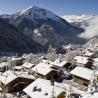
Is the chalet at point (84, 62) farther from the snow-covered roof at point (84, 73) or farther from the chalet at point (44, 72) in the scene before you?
the snow-covered roof at point (84, 73)

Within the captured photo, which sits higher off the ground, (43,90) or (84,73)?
(43,90)

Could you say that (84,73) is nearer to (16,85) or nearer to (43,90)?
(16,85)

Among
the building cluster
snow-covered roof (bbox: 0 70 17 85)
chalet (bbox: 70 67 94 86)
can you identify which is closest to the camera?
the building cluster

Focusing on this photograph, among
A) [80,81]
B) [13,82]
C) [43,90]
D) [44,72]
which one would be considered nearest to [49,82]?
[43,90]

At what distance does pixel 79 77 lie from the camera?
233 feet

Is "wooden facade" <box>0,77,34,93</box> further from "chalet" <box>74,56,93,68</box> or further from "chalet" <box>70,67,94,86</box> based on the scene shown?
"chalet" <box>74,56,93,68</box>

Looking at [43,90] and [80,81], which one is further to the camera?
[80,81]

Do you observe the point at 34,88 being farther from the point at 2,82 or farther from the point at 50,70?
the point at 50,70

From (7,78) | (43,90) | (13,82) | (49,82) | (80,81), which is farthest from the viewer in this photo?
(80,81)

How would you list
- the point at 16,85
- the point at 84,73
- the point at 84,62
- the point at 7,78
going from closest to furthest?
the point at 16,85 → the point at 7,78 → the point at 84,73 → the point at 84,62

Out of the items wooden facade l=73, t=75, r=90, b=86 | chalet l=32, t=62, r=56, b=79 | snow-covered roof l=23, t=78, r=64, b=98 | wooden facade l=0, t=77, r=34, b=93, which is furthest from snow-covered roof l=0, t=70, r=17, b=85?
wooden facade l=73, t=75, r=90, b=86

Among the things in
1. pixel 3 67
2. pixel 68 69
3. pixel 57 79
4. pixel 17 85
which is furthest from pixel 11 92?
pixel 3 67

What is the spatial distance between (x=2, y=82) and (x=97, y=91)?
34.4 meters

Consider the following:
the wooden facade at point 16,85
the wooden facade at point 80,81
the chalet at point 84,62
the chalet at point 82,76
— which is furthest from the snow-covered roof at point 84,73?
the chalet at point 84,62
